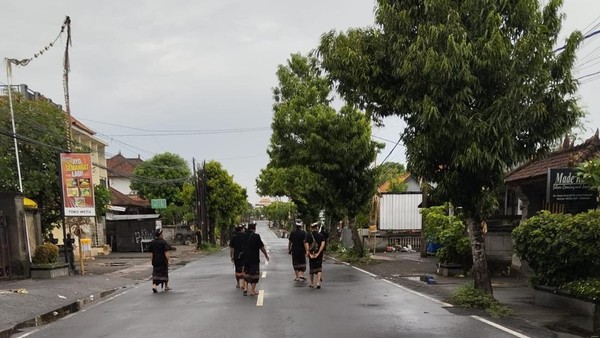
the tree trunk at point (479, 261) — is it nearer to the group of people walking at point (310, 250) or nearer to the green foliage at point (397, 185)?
the group of people walking at point (310, 250)

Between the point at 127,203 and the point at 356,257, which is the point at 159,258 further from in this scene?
the point at 127,203

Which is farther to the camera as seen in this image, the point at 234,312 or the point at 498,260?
the point at 498,260

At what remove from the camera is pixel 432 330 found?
318 inches

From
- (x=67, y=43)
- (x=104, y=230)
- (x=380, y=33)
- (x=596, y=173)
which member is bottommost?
(x=104, y=230)

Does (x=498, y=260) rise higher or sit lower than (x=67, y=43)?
lower

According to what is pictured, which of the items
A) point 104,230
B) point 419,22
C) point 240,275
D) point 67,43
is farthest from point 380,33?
point 104,230

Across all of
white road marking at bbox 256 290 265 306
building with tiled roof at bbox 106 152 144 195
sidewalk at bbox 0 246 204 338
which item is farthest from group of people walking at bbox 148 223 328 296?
building with tiled roof at bbox 106 152 144 195

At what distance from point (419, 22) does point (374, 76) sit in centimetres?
135

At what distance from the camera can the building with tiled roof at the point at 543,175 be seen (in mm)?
13406

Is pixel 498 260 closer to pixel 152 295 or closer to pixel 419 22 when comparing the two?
pixel 419 22

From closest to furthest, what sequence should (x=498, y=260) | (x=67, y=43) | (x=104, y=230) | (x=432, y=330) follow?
(x=432, y=330) < (x=498, y=260) < (x=67, y=43) < (x=104, y=230)

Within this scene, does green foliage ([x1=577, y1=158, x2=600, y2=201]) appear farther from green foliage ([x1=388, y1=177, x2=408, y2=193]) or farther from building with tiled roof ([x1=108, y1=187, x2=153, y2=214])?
building with tiled roof ([x1=108, y1=187, x2=153, y2=214])

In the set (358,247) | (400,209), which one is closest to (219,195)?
(400,209)

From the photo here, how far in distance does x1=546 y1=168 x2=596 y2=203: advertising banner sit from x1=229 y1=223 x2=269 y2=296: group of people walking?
662cm
